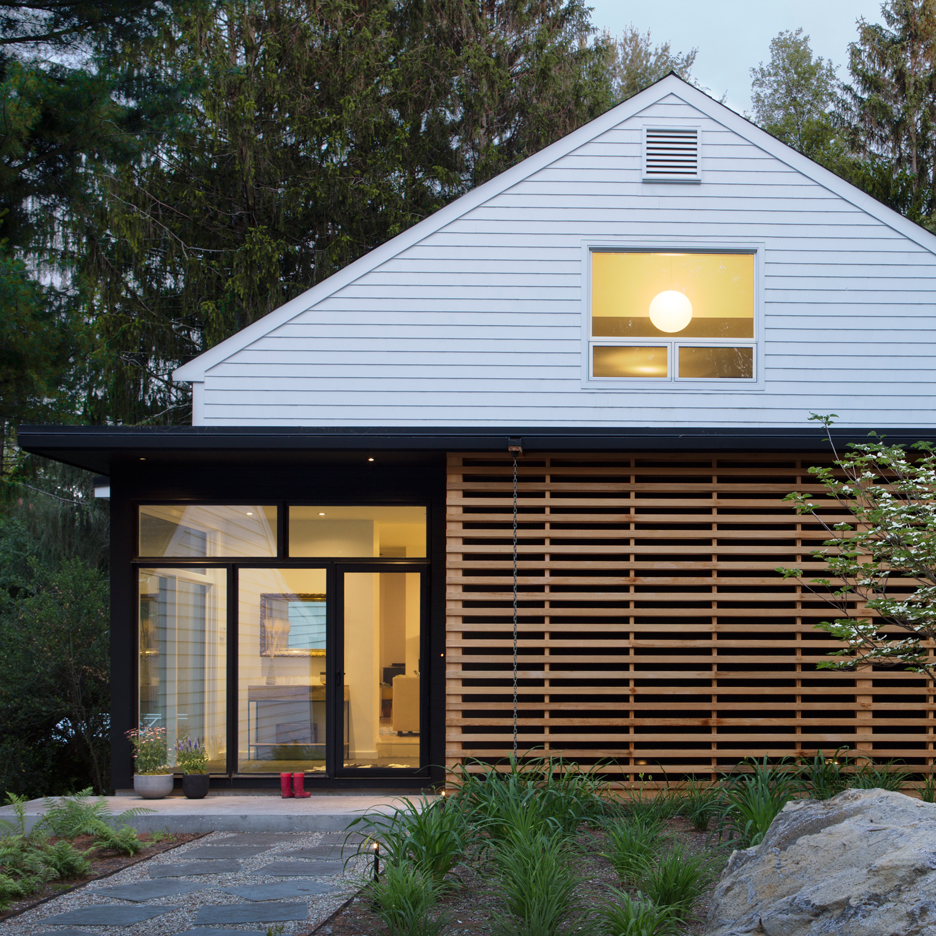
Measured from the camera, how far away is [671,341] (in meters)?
9.20

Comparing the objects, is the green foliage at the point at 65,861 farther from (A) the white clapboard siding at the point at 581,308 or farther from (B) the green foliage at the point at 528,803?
(A) the white clapboard siding at the point at 581,308

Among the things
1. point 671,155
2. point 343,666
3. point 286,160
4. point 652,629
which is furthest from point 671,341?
point 286,160

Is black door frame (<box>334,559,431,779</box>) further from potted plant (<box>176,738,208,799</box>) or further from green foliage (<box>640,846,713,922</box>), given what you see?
green foliage (<box>640,846,713,922</box>)

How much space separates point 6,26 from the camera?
819 cm

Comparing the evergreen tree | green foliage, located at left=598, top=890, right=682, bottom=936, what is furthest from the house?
the evergreen tree

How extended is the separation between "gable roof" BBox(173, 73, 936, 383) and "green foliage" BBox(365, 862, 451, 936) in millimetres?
5436

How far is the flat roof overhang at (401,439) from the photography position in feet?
26.0

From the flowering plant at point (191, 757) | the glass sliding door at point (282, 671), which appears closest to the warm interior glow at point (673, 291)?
the glass sliding door at point (282, 671)

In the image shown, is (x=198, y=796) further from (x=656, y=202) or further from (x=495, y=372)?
(x=656, y=202)

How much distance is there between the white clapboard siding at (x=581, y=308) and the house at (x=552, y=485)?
2cm

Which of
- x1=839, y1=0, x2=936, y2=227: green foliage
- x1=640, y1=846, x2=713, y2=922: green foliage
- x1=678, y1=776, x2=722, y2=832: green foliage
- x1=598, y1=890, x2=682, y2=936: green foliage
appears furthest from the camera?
x1=839, y1=0, x2=936, y2=227: green foliage

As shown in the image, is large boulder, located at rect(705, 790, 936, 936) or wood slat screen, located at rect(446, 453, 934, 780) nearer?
large boulder, located at rect(705, 790, 936, 936)

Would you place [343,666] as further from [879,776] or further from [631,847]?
[879,776]

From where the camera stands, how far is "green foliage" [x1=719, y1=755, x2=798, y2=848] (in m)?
5.89
